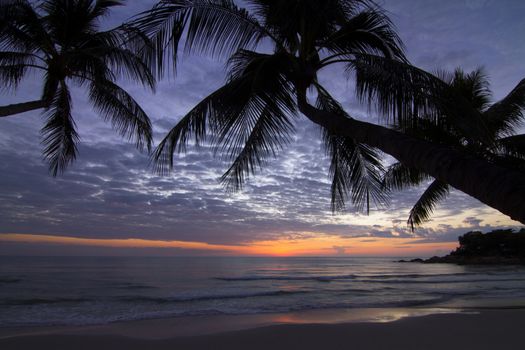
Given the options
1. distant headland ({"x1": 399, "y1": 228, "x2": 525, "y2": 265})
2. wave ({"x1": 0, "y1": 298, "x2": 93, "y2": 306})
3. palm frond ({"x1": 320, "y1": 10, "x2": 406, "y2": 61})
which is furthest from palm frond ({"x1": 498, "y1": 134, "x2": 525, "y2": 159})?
distant headland ({"x1": 399, "y1": 228, "x2": 525, "y2": 265})

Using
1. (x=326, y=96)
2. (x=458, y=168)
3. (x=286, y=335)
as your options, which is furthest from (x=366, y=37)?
(x=286, y=335)

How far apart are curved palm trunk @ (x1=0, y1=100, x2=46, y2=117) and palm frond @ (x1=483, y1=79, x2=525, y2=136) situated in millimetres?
12591

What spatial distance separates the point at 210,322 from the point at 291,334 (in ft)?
7.93

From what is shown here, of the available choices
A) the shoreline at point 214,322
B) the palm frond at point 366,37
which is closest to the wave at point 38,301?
the shoreline at point 214,322

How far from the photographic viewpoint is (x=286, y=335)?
23.4 feet

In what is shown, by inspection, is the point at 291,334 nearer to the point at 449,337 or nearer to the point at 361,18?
the point at 449,337

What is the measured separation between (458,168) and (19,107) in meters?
7.07

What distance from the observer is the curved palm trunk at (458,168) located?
7.58 feet

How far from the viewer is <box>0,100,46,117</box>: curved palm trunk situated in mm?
6402

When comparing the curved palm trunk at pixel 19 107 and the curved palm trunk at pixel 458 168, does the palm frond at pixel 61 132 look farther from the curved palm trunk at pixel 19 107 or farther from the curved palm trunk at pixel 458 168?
the curved palm trunk at pixel 458 168

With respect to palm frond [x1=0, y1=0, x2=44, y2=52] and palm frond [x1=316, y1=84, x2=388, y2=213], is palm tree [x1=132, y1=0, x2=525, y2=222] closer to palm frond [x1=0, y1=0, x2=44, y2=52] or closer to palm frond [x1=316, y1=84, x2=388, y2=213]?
palm frond [x1=316, y1=84, x2=388, y2=213]

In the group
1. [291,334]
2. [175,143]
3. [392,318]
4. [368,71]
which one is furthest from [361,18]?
[392,318]

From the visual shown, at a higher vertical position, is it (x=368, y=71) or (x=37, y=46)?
(x=37, y=46)

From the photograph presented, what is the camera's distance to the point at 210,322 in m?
8.80
